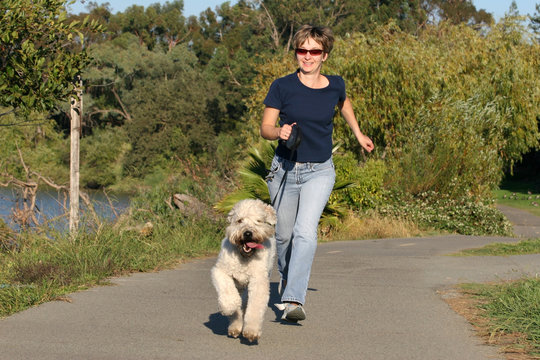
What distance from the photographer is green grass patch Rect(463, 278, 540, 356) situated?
5.76 m

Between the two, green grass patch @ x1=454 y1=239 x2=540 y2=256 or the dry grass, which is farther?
the dry grass

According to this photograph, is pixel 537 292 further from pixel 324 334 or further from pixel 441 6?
pixel 441 6

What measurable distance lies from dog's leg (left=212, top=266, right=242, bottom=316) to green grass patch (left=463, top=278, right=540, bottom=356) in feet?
6.97

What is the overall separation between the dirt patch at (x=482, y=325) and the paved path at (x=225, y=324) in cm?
9

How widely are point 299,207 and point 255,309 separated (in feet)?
4.10

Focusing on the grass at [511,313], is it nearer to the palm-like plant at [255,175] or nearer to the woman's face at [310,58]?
the woman's face at [310,58]

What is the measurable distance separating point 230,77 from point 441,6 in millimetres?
23227

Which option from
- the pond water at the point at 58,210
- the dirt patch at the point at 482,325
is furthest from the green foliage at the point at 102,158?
the dirt patch at the point at 482,325

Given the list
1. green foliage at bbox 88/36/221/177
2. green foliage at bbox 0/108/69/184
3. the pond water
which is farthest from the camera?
green foliage at bbox 88/36/221/177

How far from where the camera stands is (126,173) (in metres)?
52.1

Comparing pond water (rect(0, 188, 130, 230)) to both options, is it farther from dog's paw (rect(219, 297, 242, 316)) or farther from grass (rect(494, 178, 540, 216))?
grass (rect(494, 178, 540, 216))

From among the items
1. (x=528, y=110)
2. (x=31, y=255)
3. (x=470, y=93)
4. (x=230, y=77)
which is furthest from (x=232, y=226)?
(x=230, y=77)

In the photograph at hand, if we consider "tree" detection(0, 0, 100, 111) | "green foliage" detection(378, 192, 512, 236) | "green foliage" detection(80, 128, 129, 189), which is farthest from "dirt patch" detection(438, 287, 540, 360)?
"green foliage" detection(80, 128, 129, 189)

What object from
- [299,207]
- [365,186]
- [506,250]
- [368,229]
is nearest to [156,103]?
[365,186]
